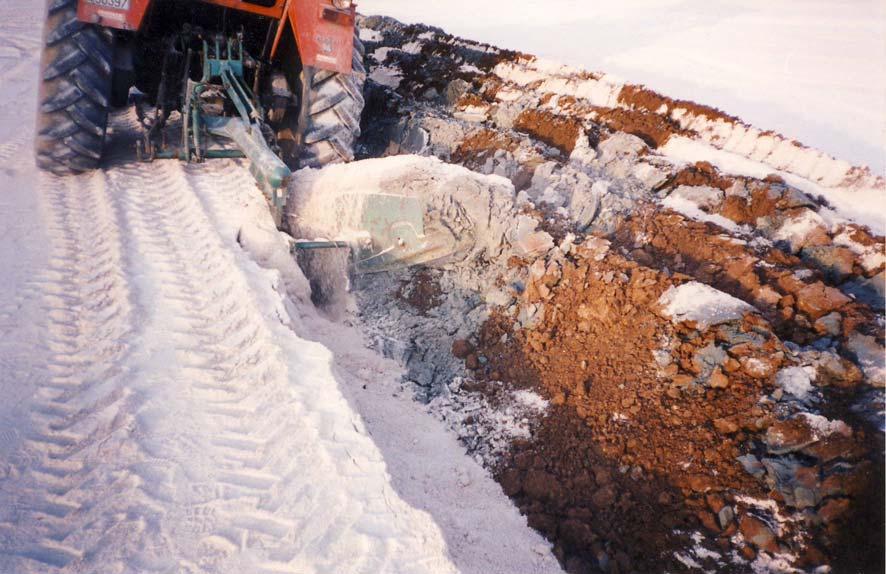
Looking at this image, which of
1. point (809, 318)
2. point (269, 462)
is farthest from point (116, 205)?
point (809, 318)

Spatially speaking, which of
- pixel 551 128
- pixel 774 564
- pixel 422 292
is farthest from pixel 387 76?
pixel 774 564

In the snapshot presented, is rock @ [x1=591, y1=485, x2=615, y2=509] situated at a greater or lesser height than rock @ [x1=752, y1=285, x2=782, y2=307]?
lesser

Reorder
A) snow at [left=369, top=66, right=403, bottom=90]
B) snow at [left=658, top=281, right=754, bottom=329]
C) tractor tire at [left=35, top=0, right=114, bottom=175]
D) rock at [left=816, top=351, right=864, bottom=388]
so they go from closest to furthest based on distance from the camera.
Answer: rock at [left=816, top=351, right=864, bottom=388]
snow at [left=658, top=281, right=754, bottom=329]
tractor tire at [left=35, top=0, right=114, bottom=175]
snow at [left=369, top=66, right=403, bottom=90]

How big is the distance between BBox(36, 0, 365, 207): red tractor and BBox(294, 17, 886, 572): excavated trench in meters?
1.28

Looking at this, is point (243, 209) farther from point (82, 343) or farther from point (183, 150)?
point (82, 343)

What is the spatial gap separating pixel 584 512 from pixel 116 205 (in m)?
3.84

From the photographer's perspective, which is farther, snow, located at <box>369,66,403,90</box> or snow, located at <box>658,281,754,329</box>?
snow, located at <box>369,66,403,90</box>

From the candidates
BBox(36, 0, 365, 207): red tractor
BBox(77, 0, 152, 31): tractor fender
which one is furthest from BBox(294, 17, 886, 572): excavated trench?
BBox(77, 0, 152, 31): tractor fender

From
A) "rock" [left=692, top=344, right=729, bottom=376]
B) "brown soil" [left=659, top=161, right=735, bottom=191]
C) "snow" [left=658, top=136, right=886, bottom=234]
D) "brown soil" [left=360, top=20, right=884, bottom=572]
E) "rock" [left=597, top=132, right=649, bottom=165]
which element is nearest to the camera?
"brown soil" [left=360, top=20, right=884, bottom=572]

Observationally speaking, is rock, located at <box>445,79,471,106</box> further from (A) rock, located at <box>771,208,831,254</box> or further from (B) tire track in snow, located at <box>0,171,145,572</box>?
(B) tire track in snow, located at <box>0,171,145,572</box>

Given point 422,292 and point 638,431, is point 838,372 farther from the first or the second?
point 422,292

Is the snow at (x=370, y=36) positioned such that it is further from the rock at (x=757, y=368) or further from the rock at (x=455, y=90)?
the rock at (x=757, y=368)

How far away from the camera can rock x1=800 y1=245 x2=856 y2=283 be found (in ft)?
12.2

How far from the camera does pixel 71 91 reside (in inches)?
161
